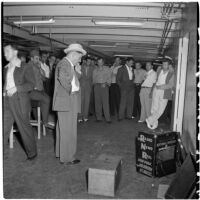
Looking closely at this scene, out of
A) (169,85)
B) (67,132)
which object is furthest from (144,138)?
(169,85)

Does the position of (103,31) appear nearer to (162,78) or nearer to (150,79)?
(150,79)

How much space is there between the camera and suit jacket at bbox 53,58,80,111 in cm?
373

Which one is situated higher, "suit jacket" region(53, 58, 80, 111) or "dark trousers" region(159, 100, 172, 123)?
"suit jacket" region(53, 58, 80, 111)

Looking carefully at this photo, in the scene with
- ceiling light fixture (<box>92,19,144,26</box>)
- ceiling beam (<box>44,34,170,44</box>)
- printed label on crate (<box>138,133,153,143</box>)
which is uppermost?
ceiling beam (<box>44,34,170,44</box>)

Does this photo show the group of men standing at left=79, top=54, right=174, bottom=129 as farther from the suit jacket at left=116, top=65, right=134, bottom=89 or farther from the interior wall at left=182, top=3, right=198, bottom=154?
the interior wall at left=182, top=3, right=198, bottom=154

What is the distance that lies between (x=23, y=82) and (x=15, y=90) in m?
0.19

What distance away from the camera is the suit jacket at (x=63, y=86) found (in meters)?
3.73

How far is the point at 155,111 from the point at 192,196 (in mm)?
4016

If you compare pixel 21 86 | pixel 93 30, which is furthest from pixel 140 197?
pixel 93 30

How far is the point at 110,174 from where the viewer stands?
3006 mm

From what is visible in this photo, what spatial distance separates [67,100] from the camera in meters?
3.84

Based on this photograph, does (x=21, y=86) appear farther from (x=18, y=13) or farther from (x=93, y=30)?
(x=93, y=30)

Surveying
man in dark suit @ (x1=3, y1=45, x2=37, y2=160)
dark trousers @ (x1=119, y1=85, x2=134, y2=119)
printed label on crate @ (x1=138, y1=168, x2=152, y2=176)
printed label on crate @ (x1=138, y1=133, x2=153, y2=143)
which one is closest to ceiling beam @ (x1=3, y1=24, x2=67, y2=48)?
dark trousers @ (x1=119, y1=85, x2=134, y2=119)

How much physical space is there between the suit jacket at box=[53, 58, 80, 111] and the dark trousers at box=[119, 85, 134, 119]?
4002 mm
